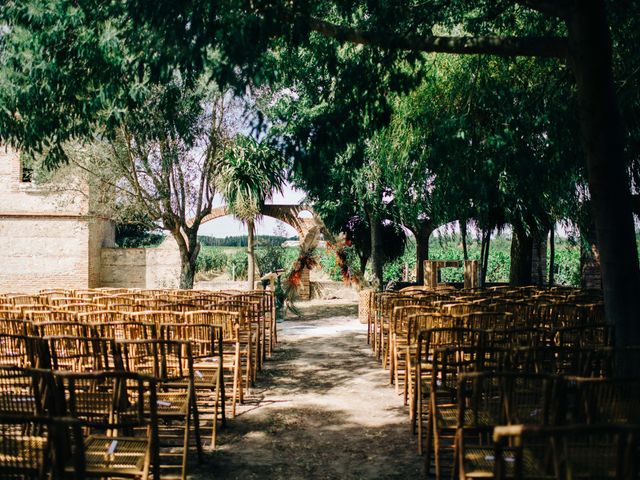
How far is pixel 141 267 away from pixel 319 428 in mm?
17945

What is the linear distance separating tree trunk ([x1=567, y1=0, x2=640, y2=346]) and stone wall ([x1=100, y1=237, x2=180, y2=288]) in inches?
725

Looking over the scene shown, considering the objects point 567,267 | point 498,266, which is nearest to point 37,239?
point 498,266

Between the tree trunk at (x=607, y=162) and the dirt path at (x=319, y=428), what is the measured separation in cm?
225

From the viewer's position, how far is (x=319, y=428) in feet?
20.4

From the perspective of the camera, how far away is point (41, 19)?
22.0ft

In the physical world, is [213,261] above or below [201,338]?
above

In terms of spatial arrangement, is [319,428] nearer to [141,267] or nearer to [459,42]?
[459,42]

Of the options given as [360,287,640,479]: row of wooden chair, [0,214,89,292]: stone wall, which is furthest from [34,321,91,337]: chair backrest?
[0,214,89,292]: stone wall

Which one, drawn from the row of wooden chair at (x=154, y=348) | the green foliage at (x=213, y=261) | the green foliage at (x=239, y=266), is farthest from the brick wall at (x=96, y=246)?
the row of wooden chair at (x=154, y=348)

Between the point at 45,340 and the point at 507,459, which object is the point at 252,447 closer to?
the point at 45,340

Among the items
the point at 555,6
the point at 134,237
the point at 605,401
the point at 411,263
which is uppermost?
the point at 555,6

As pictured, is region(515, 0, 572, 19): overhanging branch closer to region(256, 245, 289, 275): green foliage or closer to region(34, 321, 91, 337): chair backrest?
region(34, 321, 91, 337): chair backrest

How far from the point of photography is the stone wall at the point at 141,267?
74.5 ft

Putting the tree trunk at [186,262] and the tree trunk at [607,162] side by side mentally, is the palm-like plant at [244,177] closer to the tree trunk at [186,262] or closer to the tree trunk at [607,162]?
the tree trunk at [186,262]
